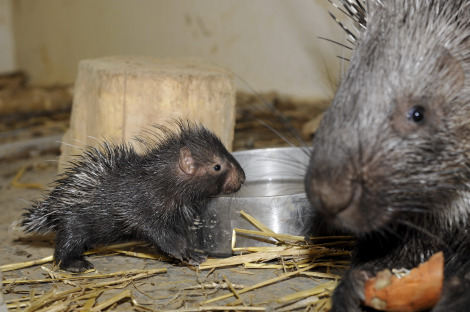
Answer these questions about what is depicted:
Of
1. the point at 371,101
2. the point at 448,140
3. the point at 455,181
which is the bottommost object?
the point at 455,181

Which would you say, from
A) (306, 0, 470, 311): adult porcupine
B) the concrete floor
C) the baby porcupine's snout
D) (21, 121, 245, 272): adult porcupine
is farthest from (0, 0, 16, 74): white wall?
(306, 0, 470, 311): adult porcupine

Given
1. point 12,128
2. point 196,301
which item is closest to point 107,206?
point 196,301

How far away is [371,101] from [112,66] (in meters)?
1.84

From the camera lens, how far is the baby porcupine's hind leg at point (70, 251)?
249 centimetres

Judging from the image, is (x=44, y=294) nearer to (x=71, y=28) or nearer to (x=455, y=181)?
(x=455, y=181)

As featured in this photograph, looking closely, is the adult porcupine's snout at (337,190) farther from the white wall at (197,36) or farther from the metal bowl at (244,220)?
the white wall at (197,36)

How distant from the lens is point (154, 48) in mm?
A: 6141

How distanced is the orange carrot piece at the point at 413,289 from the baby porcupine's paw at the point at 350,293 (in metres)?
0.05

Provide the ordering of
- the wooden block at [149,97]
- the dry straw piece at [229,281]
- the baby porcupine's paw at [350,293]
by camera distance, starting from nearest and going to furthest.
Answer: the baby porcupine's paw at [350,293] → the dry straw piece at [229,281] → the wooden block at [149,97]

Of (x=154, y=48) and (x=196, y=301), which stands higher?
(x=154, y=48)

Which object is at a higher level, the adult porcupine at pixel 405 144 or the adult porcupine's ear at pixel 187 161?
the adult porcupine at pixel 405 144

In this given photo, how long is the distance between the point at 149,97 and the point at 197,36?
2.84 metres

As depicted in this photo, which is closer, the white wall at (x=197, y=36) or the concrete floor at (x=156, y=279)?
the concrete floor at (x=156, y=279)

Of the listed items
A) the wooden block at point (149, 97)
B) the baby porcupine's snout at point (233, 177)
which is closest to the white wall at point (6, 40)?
the wooden block at point (149, 97)
